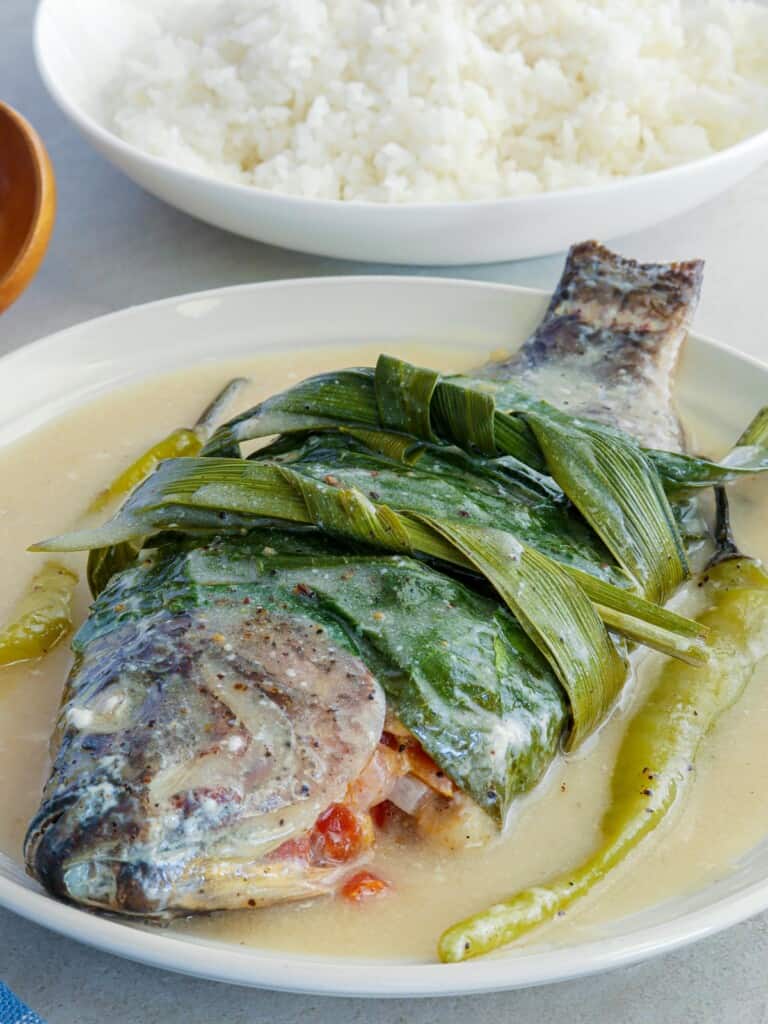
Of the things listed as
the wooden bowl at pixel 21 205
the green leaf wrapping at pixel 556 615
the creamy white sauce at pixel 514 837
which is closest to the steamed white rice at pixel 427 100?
the wooden bowl at pixel 21 205

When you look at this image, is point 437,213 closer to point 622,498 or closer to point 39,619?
point 622,498

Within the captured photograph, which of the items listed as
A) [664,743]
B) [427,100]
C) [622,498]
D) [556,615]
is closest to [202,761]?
[556,615]

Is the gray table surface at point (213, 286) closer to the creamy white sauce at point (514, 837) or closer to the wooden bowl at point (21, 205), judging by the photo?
the creamy white sauce at point (514, 837)

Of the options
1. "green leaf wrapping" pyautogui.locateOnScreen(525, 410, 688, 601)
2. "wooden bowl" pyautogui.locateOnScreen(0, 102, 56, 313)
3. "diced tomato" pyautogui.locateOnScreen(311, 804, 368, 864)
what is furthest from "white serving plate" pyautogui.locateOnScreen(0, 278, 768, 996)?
"diced tomato" pyautogui.locateOnScreen(311, 804, 368, 864)

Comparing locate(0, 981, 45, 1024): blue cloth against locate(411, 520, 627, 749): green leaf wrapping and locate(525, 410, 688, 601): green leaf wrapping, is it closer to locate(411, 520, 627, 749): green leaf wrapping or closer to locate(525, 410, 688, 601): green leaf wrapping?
locate(411, 520, 627, 749): green leaf wrapping

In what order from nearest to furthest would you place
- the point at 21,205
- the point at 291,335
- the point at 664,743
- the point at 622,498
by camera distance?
the point at 664,743 → the point at 622,498 → the point at 291,335 → the point at 21,205

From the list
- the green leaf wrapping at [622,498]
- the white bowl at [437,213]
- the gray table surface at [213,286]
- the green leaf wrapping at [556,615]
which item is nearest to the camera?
the gray table surface at [213,286]
